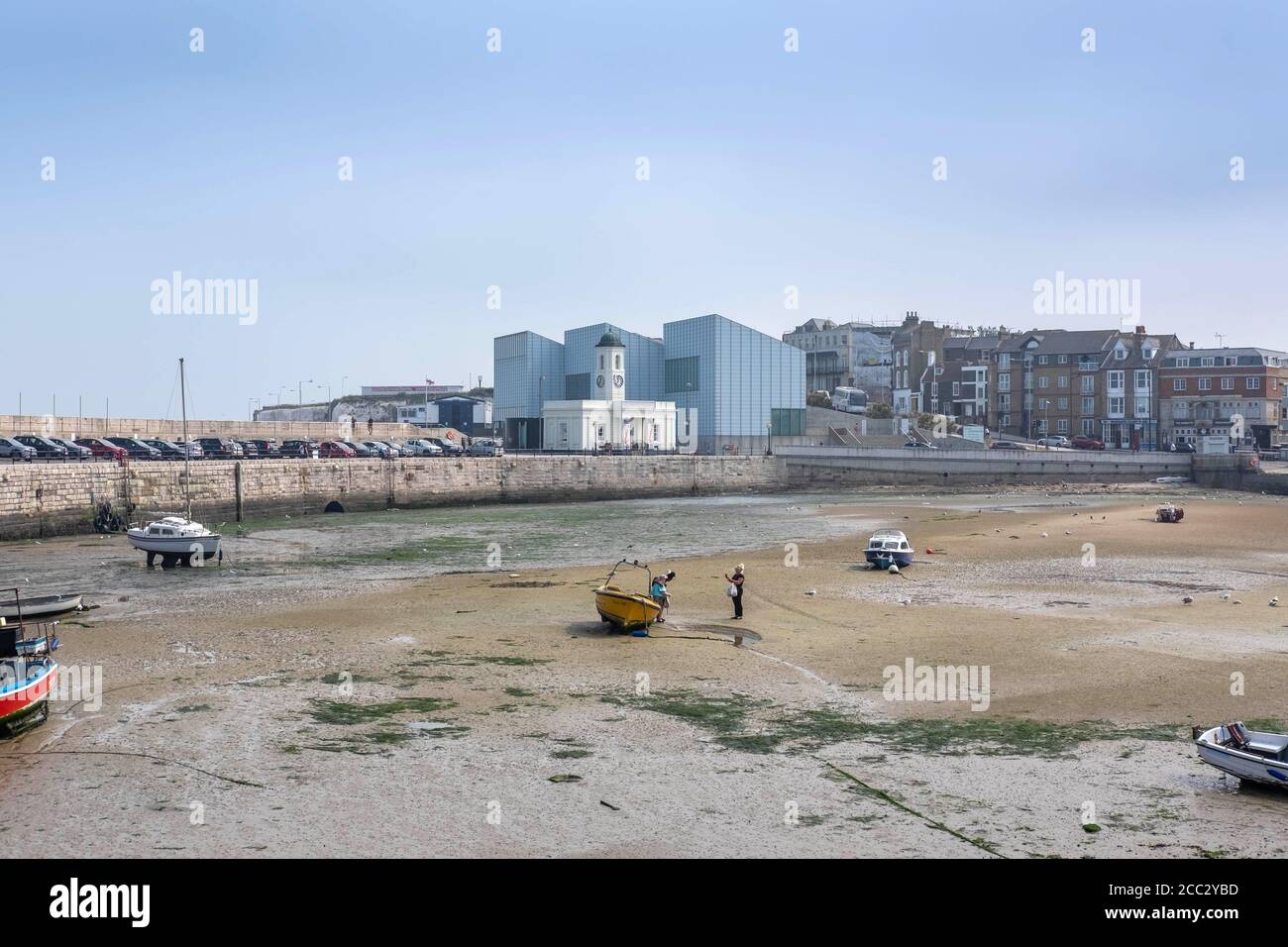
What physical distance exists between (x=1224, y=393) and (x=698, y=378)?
5193 cm

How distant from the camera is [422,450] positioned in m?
90.6

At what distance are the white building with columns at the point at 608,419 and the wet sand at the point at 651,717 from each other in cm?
6281

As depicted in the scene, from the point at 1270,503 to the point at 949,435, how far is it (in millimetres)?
49876

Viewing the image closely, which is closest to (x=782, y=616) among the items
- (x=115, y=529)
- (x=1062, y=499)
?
(x=115, y=529)

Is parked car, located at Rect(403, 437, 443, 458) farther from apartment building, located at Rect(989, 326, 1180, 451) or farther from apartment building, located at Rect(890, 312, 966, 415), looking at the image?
apartment building, located at Rect(989, 326, 1180, 451)

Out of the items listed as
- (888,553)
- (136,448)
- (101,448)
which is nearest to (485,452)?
(136,448)

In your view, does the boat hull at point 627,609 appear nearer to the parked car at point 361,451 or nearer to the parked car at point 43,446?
the parked car at point 43,446

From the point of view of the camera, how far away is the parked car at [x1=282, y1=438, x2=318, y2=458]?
81.3m

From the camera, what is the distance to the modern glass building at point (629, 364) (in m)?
114

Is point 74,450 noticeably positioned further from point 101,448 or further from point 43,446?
point 101,448

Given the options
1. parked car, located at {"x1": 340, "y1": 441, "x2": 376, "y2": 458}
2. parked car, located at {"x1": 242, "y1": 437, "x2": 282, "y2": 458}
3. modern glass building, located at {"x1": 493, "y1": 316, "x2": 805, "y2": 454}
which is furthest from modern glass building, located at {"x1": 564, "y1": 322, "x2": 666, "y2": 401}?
parked car, located at {"x1": 242, "y1": 437, "x2": 282, "y2": 458}

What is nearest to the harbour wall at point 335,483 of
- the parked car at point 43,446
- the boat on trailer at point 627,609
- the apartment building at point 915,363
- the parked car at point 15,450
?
the parked car at point 15,450

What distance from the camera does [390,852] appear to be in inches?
521
